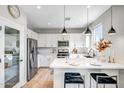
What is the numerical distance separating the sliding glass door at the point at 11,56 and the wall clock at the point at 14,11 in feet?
1.37

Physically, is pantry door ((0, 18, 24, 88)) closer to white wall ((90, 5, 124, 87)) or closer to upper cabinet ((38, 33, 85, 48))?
white wall ((90, 5, 124, 87))

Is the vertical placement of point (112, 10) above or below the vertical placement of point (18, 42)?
above

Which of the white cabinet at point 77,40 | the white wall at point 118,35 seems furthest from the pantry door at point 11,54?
the white cabinet at point 77,40

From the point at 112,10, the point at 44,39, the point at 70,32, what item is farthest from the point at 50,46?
the point at 112,10

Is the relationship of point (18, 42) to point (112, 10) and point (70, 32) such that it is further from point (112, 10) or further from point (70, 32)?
point (70, 32)

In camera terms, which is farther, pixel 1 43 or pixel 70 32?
pixel 70 32

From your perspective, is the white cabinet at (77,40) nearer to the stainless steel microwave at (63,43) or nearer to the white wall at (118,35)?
the stainless steel microwave at (63,43)

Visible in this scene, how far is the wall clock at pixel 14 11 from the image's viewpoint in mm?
3494

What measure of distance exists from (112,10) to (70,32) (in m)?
4.38

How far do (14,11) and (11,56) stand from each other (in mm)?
1301

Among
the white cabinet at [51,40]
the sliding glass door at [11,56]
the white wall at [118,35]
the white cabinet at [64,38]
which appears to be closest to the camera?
the sliding glass door at [11,56]

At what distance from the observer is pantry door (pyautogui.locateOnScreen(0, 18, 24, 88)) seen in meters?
3.09

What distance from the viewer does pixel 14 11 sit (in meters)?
3.79

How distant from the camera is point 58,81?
3.32 meters
